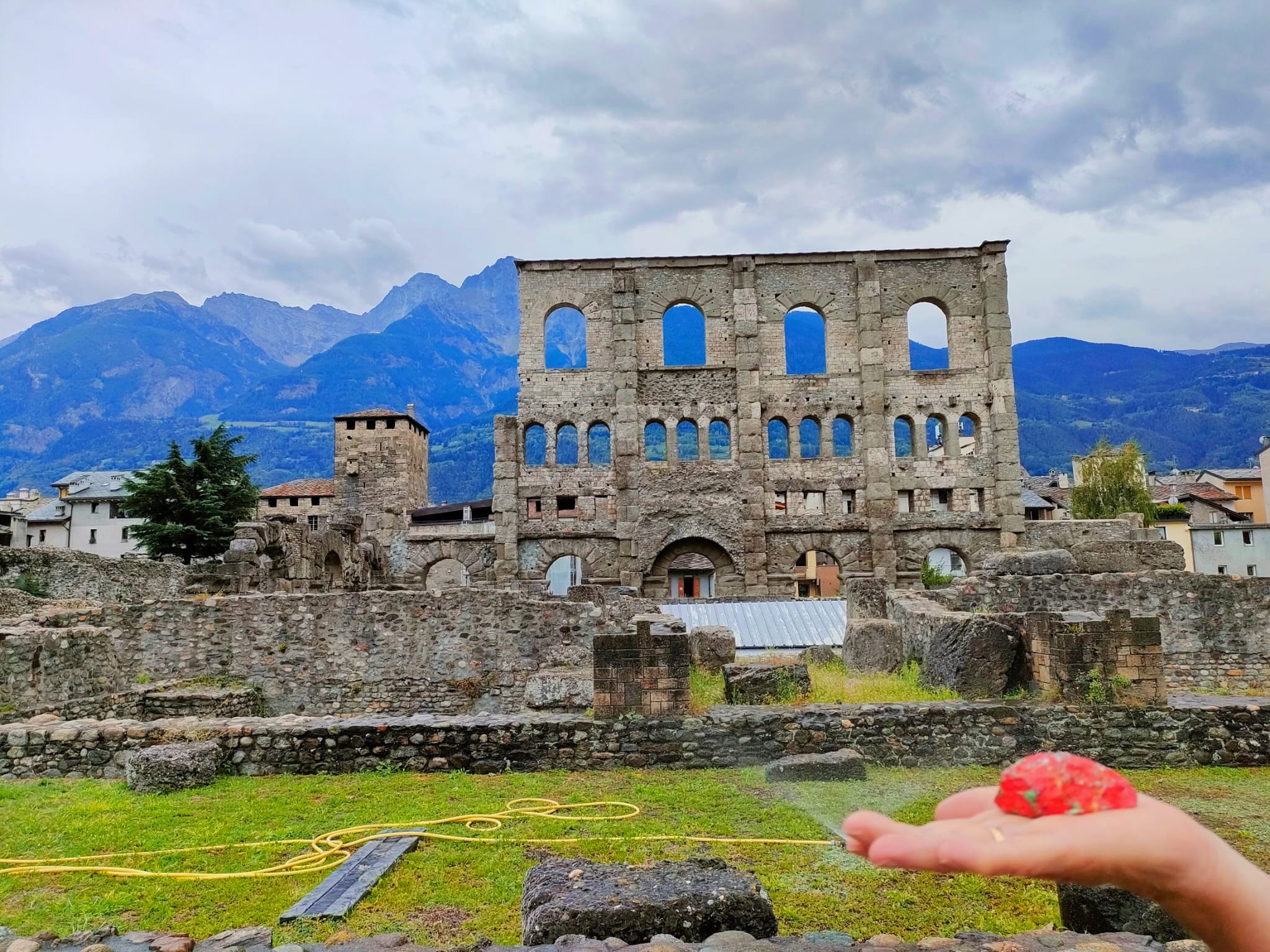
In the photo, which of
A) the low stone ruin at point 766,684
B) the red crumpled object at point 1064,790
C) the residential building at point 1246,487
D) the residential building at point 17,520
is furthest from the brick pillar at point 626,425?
the residential building at point 1246,487

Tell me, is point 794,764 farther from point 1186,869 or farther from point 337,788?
point 1186,869

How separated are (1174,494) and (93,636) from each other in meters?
67.4

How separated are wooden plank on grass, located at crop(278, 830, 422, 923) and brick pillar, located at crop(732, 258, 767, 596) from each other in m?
27.9

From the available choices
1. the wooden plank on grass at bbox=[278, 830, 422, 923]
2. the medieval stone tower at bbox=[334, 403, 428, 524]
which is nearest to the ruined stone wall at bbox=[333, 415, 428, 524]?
the medieval stone tower at bbox=[334, 403, 428, 524]

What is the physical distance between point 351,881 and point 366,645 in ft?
39.1

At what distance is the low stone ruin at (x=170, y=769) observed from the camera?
9.47 metres

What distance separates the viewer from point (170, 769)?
31.2 ft

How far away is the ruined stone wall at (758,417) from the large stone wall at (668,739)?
78.6 ft

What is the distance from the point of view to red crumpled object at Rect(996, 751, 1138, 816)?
1.83 metres

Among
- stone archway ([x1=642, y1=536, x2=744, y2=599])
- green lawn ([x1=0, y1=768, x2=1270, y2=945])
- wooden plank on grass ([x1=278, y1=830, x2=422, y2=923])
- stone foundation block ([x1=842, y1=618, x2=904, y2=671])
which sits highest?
stone archway ([x1=642, y1=536, x2=744, y2=599])

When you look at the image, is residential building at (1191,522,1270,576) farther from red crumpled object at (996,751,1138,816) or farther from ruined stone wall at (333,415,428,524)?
red crumpled object at (996,751,1138,816)

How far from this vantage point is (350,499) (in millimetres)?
50656

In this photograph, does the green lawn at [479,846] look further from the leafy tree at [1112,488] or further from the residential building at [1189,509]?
the residential building at [1189,509]

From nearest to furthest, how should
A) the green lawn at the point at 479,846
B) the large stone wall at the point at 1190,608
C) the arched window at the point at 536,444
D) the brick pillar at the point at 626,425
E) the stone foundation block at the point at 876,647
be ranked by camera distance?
the green lawn at the point at 479,846 < the stone foundation block at the point at 876,647 < the large stone wall at the point at 1190,608 < the brick pillar at the point at 626,425 < the arched window at the point at 536,444
